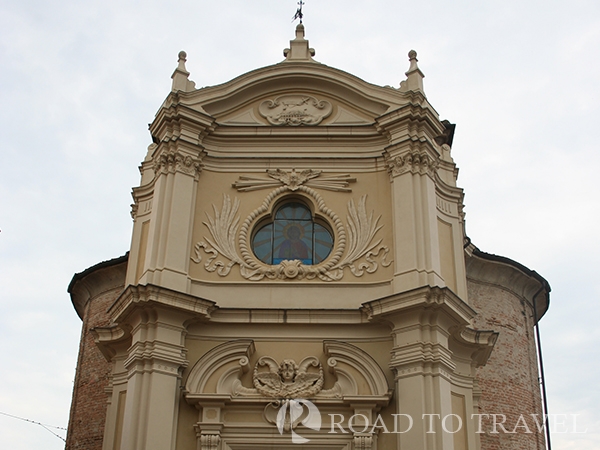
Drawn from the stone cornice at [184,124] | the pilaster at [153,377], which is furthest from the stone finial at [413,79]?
the pilaster at [153,377]

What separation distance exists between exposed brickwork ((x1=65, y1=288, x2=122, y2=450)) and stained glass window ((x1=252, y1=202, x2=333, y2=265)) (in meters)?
7.25

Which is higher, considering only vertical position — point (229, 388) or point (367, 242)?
point (367, 242)

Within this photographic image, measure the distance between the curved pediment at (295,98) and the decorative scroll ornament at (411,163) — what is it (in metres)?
1.30

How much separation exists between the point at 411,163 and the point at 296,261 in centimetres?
307

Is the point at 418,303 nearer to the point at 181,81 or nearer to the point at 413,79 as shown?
the point at 413,79

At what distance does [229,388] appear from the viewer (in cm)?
1369

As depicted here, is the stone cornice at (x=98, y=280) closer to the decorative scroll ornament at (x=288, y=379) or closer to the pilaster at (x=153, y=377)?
the pilaster at (x=153, y=377)

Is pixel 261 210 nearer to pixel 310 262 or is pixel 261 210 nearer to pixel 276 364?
pixel 310 262

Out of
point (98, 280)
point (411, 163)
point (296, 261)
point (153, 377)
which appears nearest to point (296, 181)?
point (296, 261)

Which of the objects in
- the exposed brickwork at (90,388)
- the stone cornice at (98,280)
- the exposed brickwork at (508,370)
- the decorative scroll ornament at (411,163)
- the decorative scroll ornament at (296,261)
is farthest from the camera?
the stone cornice at (98,280)

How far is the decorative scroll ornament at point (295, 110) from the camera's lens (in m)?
16.6

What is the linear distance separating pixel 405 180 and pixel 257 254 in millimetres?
3279

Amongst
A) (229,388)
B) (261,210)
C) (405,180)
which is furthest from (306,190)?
(229,388)

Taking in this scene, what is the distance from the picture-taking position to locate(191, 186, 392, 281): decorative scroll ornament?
14859mm
